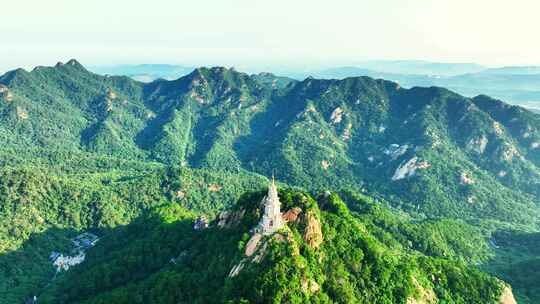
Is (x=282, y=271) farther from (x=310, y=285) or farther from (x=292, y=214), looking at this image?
(x=292, y=214)

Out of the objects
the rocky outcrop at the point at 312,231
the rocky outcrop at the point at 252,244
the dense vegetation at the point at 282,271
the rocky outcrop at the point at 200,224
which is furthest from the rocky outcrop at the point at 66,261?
the rocky outcrop at the point at 312,231

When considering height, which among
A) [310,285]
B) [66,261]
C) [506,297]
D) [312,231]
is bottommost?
[66,261]

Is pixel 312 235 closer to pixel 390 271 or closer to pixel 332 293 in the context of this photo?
pixel 332 293

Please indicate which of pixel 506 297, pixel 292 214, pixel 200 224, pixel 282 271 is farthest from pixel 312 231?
pixel 506 297

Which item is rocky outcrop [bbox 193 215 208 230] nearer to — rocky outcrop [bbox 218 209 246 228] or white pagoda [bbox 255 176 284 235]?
rocky outcrop [bbox 218 209 246 228]

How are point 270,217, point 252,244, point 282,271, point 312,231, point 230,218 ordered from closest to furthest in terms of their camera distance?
point 282,271 < point 252,244 < point 270,217 < point 312,231 < point 230,218

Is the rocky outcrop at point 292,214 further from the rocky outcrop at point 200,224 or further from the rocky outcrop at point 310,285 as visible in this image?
the rocky outcrop at point 200,224

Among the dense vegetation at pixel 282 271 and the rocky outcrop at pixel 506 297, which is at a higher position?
the dense vegetation at pixel 282 271

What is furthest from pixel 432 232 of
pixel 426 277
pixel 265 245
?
pixel 265 245

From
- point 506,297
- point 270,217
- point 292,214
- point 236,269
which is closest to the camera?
point 236,269
